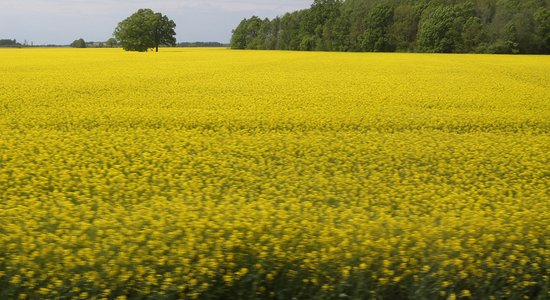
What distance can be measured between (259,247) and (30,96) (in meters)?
11.1

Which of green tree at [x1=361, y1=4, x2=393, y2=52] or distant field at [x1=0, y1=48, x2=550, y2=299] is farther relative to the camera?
green tree at [x1=361, y1=4, x2=393, y2=52]

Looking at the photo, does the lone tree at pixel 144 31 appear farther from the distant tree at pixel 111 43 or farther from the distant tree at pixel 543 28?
the distant tree at pixel 543 28

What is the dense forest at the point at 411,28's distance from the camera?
54781mm

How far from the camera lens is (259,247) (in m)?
3.83

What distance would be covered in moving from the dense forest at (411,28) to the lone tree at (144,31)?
555 inches

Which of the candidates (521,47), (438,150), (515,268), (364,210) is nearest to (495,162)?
(438,150)

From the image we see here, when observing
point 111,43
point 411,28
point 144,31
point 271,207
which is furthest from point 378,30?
point 271,207

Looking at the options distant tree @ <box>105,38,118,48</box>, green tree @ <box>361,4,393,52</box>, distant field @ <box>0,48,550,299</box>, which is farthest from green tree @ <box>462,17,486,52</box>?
distant field @ <box>0,48,550,299</box>

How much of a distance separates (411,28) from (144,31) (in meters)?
27.9

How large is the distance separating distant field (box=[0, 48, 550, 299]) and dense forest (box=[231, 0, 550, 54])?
48.0 m

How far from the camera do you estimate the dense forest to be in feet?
180

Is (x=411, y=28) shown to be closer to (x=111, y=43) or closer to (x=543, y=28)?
(x=543, y=28)

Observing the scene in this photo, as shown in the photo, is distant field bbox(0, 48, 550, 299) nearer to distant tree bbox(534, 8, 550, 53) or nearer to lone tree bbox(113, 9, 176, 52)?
distant tree bbox(534, 8, 550, 53)

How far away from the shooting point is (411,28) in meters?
63.5
